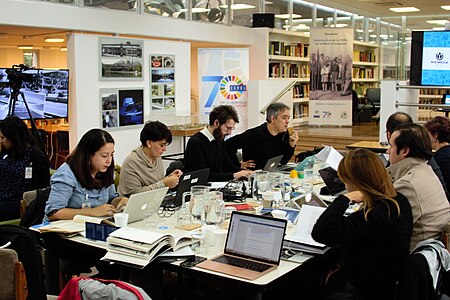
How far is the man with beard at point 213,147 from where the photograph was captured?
16.0 feet

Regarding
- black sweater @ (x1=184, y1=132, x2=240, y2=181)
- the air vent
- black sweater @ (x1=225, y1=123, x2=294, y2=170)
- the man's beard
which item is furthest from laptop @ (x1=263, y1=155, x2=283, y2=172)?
the air vent

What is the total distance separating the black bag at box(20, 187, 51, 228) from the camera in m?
3.91

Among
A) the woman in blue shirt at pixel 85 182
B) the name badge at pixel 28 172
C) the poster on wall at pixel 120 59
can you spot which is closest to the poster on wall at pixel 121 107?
the poster on wall at pixel 120 59

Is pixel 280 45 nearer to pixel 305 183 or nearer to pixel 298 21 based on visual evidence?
pixel 298 21

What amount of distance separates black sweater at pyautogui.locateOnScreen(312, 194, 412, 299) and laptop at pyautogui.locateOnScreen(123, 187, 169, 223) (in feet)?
3.49

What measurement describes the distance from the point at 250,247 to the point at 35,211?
184 cm

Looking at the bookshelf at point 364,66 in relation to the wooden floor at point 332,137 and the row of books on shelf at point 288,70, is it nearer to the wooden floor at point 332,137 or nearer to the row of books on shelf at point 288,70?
the row of books on shelf at point 288,70

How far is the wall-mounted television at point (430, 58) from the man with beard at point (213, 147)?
325 centimetres

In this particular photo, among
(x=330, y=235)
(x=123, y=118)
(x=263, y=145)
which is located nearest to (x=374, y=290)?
(x=330, y=235)

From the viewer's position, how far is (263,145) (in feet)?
18.8

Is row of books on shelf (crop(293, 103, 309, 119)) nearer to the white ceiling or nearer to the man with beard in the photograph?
the white ceiling

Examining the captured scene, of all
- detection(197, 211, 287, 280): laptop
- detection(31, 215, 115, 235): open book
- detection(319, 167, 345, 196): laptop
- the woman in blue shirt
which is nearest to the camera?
detection(197, 211, 287, 280): laptop

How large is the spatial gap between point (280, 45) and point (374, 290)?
1013 cm

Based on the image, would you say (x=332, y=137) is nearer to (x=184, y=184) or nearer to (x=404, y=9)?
(x=404, y=9)
